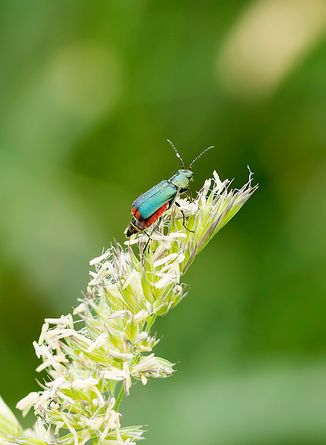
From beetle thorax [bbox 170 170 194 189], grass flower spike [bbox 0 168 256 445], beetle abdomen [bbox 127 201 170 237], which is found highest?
beetle thorax [bbox 170 170 194 189]

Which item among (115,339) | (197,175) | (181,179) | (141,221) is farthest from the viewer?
(197,175)

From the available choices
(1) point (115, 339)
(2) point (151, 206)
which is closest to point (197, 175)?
(2) point (151, 206)

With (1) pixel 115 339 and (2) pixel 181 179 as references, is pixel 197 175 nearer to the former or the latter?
(2) pixel 181 179

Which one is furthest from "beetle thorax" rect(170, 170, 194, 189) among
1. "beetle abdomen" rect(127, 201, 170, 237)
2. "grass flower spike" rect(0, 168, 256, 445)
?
"grass flower spike" rect(0, 168, 256, 445)

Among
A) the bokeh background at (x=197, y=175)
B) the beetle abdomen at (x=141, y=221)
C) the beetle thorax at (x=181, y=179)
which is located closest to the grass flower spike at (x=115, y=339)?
the beetle abdomen at (x=141, y=221)

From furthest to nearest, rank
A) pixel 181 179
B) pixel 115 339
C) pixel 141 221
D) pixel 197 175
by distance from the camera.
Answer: pixel 197 175 → pixel 181 179 → pixel 141 221 → pixel 115 339

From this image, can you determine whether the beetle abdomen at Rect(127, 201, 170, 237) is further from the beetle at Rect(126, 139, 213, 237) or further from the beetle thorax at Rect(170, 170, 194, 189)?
the beetle thorax at Rect(170, 170, 194, 189)
